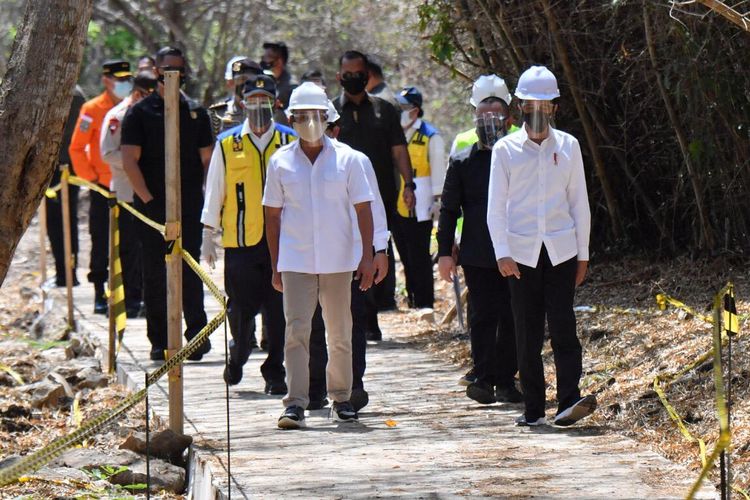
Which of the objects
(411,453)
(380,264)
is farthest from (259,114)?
(411,453)

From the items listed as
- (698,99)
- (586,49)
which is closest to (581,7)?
(586,49)

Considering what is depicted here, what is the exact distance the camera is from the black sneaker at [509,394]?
866 centimetres

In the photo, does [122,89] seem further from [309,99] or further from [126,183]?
[309,99]

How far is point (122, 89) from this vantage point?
1323 cm

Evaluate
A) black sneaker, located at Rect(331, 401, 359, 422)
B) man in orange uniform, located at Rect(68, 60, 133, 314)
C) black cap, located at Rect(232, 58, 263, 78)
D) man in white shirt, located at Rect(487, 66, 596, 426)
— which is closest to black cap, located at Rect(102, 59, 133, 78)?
man in orange uniform, located at Rect(68, 60, 133, 314)

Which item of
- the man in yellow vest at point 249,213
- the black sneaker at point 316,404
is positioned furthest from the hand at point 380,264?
the man in yellow vest at point 249,213

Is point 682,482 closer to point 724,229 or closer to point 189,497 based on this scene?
point 189,497

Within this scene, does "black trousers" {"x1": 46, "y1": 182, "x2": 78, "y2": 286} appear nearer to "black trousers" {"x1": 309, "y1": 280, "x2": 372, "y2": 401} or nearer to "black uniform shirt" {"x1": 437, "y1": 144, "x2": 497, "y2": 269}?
"black trousers" {"x1": 309, "y1": 280, "x2": 372, "y2": 401}

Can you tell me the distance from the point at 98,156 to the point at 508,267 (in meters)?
6.67

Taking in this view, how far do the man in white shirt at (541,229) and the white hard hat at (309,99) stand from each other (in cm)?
100

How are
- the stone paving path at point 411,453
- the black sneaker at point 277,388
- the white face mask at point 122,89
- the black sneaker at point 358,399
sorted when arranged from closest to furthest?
the stone paving path at point 411,453
the black sneaker at point 358,399
the black sneaker at point 277,388
the white face mask at point 122,89

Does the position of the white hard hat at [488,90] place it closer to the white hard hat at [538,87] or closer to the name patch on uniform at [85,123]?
the white hard hat at [538,87]

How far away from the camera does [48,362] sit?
1214cm

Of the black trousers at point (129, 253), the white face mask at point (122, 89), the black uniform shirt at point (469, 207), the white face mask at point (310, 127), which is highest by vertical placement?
the white face mask at point (122, 89)
